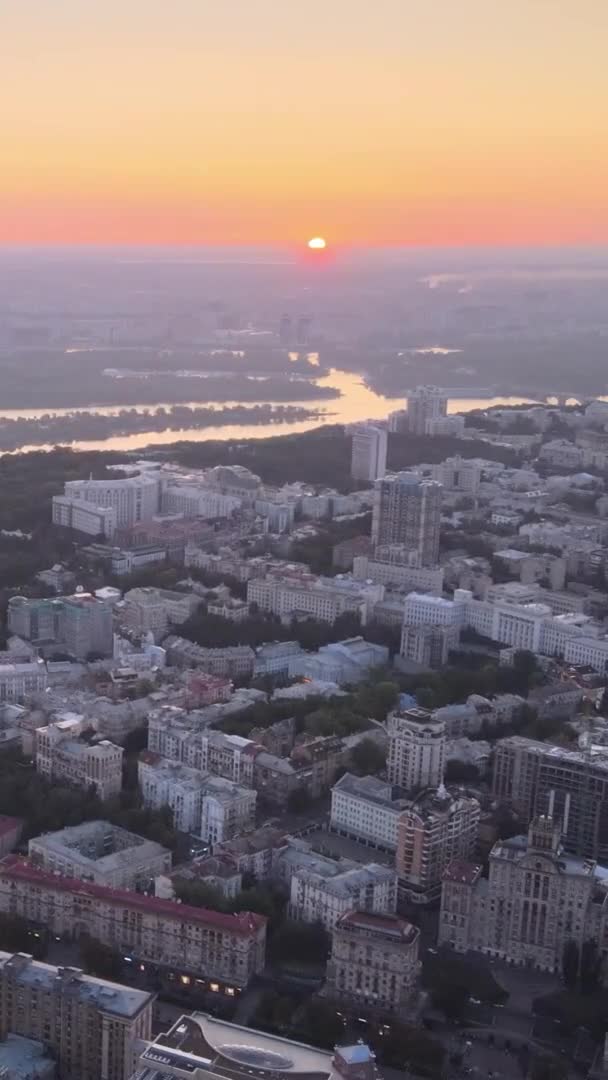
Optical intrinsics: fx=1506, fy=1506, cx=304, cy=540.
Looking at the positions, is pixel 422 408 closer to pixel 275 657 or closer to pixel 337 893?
pixel 275 657

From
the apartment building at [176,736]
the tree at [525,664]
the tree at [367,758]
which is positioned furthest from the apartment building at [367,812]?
the tree at [525,664]

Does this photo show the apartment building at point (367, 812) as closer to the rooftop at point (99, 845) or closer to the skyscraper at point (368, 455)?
the rooftop at point (99, 845)

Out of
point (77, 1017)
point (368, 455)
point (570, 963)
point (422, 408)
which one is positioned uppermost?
point (422, 408)

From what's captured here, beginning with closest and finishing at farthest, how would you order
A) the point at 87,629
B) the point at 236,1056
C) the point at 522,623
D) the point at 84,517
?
1. the point at 236,1056
2. the point at 87,629
3. the point at 522,623
4. the point at 84,517

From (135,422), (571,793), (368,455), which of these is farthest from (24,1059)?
(135,422)

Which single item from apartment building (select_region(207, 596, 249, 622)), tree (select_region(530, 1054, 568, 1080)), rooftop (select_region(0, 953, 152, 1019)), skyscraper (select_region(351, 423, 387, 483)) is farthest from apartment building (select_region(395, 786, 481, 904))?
skyscraper (select_region(351, 423, 387, 483))

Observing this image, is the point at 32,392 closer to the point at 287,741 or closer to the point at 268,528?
the point at 268,528

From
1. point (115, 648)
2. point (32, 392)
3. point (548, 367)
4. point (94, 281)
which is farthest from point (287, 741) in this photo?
point (94, 281)

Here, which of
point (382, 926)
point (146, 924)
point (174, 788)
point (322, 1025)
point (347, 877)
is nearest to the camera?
point (322, 1025)
